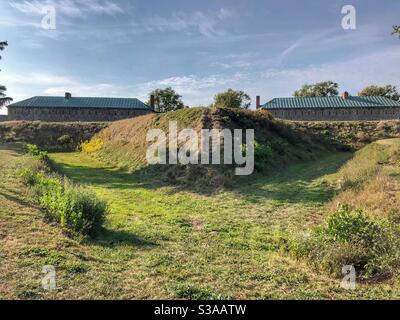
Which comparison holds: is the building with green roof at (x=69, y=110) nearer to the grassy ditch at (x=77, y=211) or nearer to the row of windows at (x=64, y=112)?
the row of windows at (x=64, y=112)

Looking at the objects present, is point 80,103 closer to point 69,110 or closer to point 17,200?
point 69,110

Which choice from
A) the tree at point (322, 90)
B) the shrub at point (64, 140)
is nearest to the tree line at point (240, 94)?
the tree at point (322, 90)

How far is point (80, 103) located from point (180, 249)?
61.2 meters

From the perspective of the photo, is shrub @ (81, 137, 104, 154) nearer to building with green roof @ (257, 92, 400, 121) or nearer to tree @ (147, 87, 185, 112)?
building with green roof @ (257, 92, 400, 121)

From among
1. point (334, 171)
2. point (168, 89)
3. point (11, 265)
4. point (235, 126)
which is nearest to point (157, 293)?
point (11, 265)

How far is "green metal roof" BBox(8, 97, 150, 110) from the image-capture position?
63531 mm

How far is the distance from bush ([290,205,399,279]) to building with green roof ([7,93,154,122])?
194 feet

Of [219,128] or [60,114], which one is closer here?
[219,128]

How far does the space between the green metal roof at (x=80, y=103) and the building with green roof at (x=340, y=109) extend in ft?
84.9

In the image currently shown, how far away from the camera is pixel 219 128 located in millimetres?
21797

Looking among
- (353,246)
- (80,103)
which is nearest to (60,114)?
(80,103)

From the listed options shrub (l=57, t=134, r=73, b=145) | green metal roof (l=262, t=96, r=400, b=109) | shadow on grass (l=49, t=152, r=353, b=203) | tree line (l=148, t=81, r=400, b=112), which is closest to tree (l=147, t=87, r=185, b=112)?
tree line (l=148, t=81, r=400, b=112)
